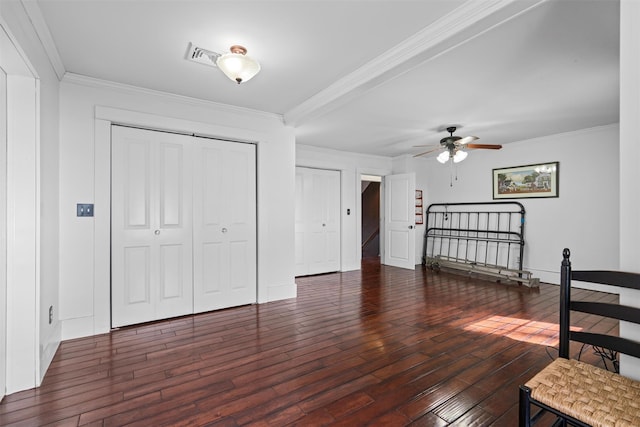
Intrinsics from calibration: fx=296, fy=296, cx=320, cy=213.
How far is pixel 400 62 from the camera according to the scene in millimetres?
2424

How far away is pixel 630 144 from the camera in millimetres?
1236

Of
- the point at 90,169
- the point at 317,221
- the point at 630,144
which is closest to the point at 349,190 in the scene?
the point at 317,221

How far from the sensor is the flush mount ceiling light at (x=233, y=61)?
224 centimetres

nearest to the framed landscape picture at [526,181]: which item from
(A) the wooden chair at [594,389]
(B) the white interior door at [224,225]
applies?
(A) the wooden chair at [594,389]

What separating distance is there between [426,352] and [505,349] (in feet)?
2.34

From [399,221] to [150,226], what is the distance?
4841 millimetres

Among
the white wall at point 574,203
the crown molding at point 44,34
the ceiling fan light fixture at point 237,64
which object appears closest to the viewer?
the crown molding at point 44,34

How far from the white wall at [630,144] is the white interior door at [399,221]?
4.99 meters

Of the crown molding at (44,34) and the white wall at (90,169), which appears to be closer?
the crown molding at (44,34)

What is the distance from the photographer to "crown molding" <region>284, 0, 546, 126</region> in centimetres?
182

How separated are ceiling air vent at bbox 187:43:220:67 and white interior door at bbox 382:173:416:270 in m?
4.71

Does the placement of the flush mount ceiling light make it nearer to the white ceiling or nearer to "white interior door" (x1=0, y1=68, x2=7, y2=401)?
the white ceiling

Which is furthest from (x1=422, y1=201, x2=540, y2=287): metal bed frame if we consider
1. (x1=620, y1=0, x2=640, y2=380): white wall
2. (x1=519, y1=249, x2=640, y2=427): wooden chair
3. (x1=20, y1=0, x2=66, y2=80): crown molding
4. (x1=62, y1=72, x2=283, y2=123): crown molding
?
(x1=20, y1=0, x2=66, y2=80): crown molding

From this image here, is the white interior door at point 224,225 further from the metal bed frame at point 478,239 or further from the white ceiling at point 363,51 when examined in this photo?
the metal bed frame at point 478,239
